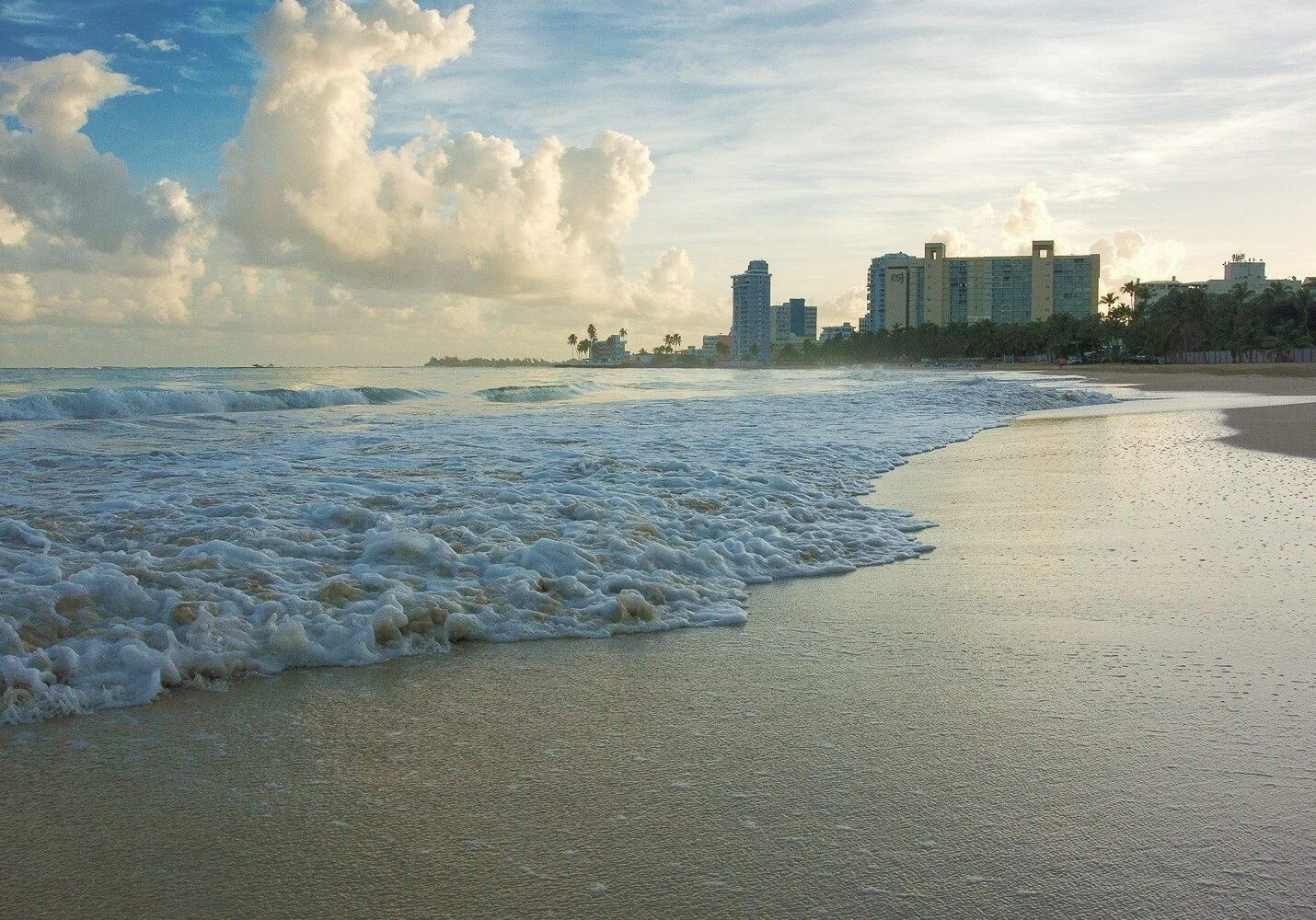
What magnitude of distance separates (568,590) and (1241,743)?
3018 millimetres

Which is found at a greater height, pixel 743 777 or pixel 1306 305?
pixel 1306 305

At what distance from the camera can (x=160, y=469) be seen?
9156mm

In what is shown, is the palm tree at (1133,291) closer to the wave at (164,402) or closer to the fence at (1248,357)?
the fence at (1248,357)

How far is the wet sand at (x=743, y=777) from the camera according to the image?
7.19 ft

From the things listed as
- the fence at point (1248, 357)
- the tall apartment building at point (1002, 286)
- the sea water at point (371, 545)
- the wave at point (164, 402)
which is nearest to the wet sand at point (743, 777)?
the sea water at point (371, 545)

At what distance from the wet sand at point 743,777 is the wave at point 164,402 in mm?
20059

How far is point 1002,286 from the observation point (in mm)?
182875

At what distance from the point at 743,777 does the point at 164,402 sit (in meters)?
25.1

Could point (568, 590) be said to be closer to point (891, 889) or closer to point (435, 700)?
point (435, 700)

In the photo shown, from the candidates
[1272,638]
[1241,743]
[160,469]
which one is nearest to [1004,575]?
[1272,638]

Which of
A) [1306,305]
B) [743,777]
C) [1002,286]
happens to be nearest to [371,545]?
[743,777]

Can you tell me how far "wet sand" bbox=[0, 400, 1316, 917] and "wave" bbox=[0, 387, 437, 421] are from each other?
20.1 metres

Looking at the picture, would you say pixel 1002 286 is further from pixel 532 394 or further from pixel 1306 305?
pixel 532 394

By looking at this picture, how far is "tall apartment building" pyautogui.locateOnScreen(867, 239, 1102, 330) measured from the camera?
17938 cm
